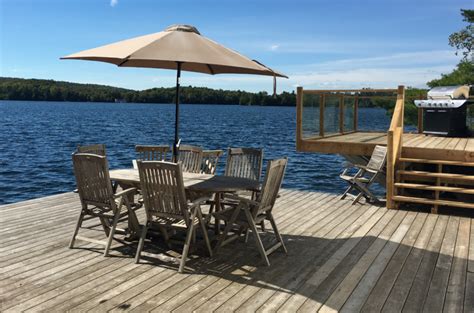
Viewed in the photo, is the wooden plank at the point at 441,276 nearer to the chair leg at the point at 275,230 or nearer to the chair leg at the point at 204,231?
the chair leg at the point at 275,230

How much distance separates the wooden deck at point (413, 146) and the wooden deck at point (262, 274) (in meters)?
Result: 1.50

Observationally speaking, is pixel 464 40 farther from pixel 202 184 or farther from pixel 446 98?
pixel 202 184

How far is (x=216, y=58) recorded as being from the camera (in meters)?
4.08

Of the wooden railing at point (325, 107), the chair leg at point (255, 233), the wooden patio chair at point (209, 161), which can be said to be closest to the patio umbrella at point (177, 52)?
the wooden patio chair at point (209, 161)

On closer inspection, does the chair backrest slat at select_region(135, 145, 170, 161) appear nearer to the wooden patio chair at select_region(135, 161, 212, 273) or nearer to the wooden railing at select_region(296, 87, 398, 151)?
the wooden patio chair at select_region(135, 161, 212, 273)

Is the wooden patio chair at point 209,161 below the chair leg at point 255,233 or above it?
above

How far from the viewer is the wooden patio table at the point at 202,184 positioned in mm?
4188

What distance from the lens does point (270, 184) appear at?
421cm

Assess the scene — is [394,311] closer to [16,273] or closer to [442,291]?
[442,291]

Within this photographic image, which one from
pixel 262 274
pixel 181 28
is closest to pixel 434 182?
pixel 262 274

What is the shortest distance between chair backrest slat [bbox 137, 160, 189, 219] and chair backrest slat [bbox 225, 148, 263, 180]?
1.45 m

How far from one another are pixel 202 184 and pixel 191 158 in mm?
1357

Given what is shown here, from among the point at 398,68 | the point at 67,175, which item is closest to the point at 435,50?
the point at 398,68

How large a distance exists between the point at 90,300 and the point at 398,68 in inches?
1106
